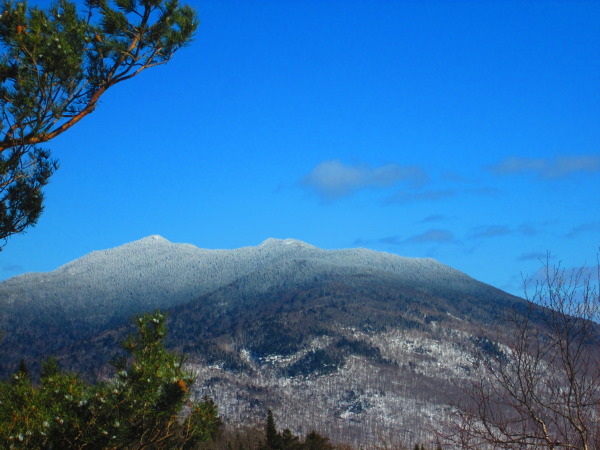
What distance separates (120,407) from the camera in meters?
9.44

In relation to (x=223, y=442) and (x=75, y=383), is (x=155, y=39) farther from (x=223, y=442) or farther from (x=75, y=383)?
(x=223, y=442)

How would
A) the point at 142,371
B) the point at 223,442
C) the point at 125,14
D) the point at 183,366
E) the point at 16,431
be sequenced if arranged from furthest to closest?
the point at 223,442
the point at 125,14
the point at 183,366
the point at 142,371
the point at 16,431

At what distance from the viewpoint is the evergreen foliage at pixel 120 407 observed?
9.16 metres

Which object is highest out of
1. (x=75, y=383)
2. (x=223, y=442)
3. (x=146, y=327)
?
(x=146, y=327)

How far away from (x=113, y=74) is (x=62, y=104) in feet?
4.06

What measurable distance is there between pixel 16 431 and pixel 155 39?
23.8 ft

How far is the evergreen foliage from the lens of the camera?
9.16m

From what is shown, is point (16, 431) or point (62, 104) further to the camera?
point (62, 104)

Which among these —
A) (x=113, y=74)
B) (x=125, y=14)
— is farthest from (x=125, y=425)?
(x=125, y=14)

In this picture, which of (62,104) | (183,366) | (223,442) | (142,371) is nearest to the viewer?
(142,371)

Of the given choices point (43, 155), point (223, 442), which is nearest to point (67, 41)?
point (43, 155)

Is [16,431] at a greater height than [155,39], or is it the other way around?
[155,39]

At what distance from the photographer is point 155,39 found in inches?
482

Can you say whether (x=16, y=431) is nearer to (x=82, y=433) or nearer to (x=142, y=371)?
(x=82, y=433)
